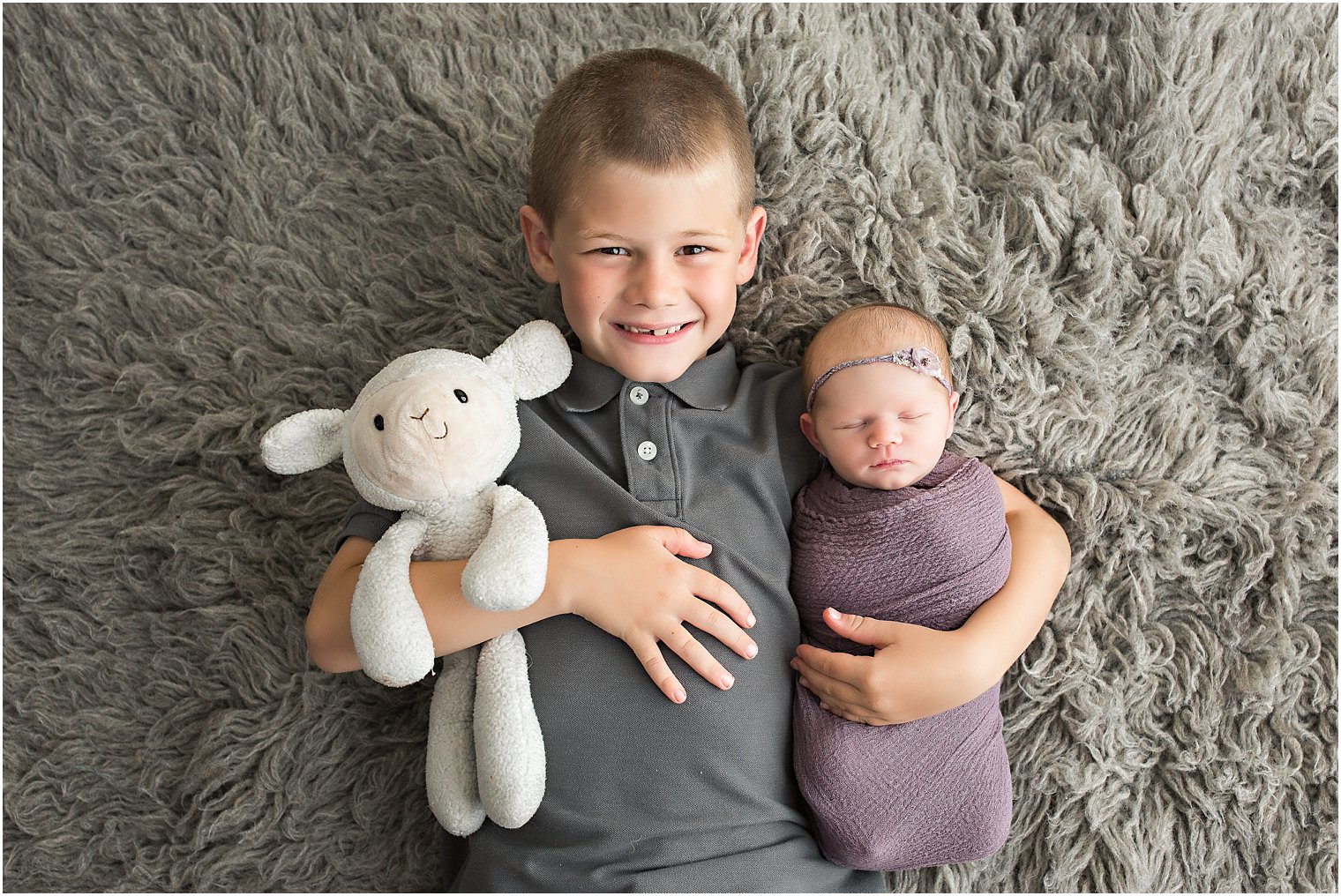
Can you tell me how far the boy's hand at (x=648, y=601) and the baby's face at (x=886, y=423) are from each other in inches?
9.6

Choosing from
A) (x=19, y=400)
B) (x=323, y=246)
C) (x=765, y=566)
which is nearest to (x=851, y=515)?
(x=765, y=566)

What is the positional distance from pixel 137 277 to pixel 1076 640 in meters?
1.41

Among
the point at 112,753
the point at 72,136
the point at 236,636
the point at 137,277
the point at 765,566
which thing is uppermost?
the point at 72,136

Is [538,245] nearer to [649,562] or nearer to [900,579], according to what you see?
[649,562]

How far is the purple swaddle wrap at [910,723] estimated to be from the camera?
1.21 m

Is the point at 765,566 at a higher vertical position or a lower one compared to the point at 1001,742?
higher

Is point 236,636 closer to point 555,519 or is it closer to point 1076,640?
point 555,519

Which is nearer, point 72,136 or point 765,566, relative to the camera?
point 765,566

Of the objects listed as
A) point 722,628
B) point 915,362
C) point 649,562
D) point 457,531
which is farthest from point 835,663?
point 457,531

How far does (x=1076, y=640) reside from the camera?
1.33 meters

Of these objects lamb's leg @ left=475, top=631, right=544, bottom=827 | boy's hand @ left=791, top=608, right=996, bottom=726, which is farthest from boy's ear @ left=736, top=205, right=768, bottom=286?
lamb's leg @ left=475, top=631, right=544, bottom=827

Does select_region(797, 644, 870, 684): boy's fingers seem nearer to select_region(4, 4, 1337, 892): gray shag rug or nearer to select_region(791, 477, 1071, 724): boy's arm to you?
select_region(791, 477, 1071, 724): boy's arm

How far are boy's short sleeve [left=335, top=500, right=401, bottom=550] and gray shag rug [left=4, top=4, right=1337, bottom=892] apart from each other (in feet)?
0.61

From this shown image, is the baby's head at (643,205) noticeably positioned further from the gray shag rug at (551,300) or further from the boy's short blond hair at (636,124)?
the gray shag rug at (551,300)
